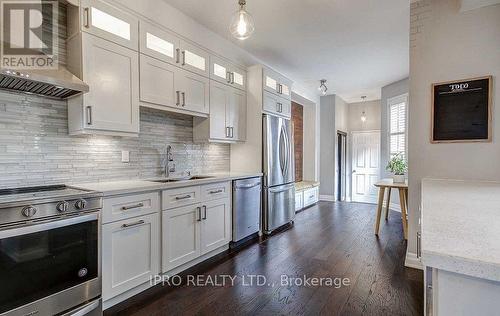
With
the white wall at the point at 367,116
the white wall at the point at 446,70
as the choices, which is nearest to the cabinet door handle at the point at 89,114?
the white wall at the point at 446,70

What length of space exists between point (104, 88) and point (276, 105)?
2521 millimetres

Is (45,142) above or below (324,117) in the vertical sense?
below

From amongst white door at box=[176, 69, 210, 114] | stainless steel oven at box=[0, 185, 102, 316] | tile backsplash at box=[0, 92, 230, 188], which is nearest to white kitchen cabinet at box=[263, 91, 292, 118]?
white door at box=[176, 69, 210, 114]

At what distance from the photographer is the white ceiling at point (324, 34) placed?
2.74 metres

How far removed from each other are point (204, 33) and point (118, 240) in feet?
8.30

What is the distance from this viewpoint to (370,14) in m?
2.90

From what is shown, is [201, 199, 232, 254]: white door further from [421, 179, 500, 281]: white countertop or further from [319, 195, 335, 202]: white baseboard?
[319, 195, 335, 202]: white baseboard

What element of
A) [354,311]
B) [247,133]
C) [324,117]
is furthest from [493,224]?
[324,117]

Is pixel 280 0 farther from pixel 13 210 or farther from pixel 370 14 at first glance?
pixel 13 210

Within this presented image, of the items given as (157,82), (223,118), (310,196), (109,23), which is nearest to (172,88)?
(157,82)

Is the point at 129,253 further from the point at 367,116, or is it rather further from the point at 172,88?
the point at 367,116

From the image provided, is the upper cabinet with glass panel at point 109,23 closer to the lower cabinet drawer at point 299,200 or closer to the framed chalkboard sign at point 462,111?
the framed chalkboard sign at point 462,111

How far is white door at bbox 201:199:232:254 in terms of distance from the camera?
2.77 m

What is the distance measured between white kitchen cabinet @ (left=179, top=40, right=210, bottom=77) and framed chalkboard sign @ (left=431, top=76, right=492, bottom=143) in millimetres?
2477
